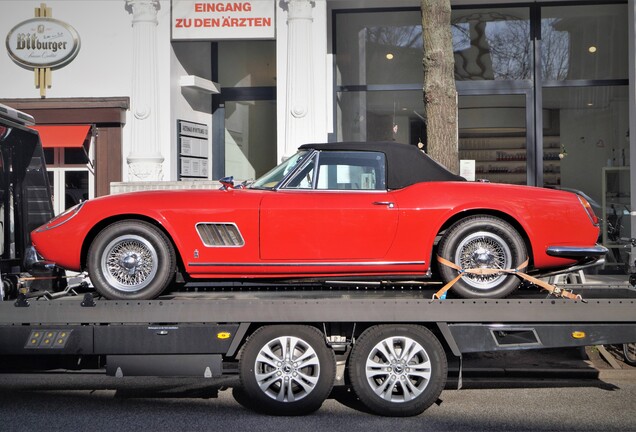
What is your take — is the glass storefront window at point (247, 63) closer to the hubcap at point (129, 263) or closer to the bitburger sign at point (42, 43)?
the bitburger sign at point (42, 43)

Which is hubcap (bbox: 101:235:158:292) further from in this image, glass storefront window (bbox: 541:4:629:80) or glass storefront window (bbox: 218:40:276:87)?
glass storefront window (bbox: 541:4:629:80)

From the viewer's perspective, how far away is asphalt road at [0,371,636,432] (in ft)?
20.0

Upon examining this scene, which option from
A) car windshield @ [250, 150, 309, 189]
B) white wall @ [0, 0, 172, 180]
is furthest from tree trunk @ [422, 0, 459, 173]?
white wall @ [0, 0, 172, 180]

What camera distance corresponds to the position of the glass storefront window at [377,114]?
15.1 metres

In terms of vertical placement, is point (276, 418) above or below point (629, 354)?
A: below

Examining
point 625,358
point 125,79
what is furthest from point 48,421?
point 125,79


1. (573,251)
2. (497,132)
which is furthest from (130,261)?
(497,132)

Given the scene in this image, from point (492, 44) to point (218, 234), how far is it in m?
9.95

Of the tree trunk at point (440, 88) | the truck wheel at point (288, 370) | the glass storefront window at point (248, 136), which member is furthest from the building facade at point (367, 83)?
the truck wheel at point (288, 370)

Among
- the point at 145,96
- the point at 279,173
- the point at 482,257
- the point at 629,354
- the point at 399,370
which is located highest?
the point at 145,96

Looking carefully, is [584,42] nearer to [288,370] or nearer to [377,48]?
[377,48]

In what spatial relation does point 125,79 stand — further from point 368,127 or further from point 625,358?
point 625,358

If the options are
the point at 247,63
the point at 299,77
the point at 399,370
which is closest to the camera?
the point at 399,370

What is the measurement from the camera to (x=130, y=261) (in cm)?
646
